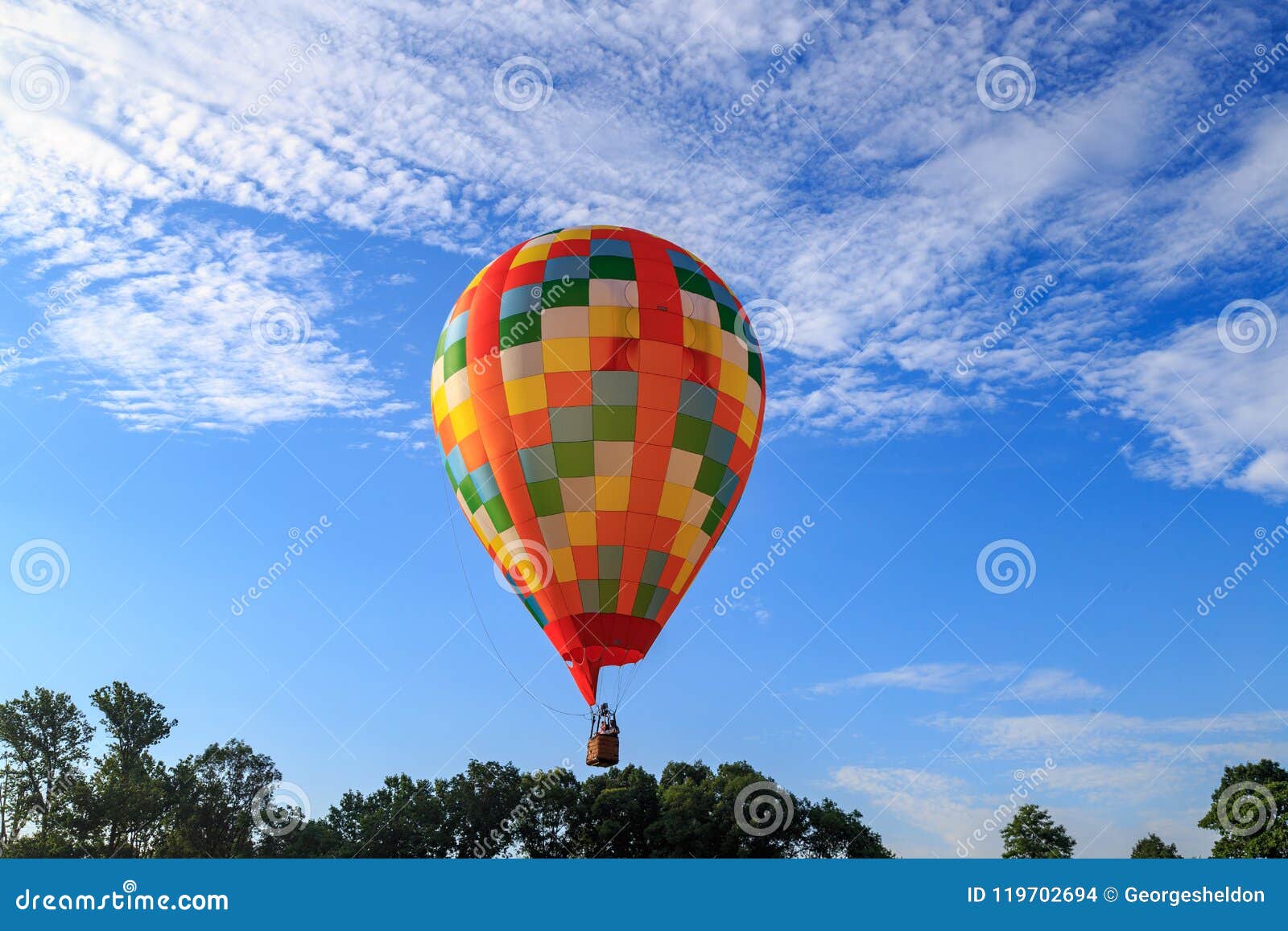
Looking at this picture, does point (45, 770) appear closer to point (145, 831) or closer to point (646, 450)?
point (145, 831)

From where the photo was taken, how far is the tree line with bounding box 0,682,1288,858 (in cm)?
5212

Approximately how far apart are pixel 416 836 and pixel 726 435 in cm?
3668

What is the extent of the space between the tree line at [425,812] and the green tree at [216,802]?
2.7 inches

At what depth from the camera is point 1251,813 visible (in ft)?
189

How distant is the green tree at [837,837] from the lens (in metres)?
54.1

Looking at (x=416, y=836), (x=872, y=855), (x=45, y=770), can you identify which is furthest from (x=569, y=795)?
(x=45, y=770)

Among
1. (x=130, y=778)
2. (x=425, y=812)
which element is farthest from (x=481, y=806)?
(x=130, y=778)

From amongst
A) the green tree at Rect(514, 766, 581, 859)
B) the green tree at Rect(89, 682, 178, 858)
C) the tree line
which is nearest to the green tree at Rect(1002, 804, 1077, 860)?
the tree line

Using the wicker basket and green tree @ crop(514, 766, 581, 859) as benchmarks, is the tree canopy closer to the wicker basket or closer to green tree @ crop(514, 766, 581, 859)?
green tree @ crop(514, 766, 581, 859)

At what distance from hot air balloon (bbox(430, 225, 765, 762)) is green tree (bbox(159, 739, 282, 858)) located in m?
36.8

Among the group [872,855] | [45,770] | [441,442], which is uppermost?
[441,442]

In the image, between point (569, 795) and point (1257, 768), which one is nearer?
point (569, 795)

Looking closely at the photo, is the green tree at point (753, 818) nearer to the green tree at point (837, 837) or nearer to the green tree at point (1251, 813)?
the green tree at point (837, 837)

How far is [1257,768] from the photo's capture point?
60500 millimetres
